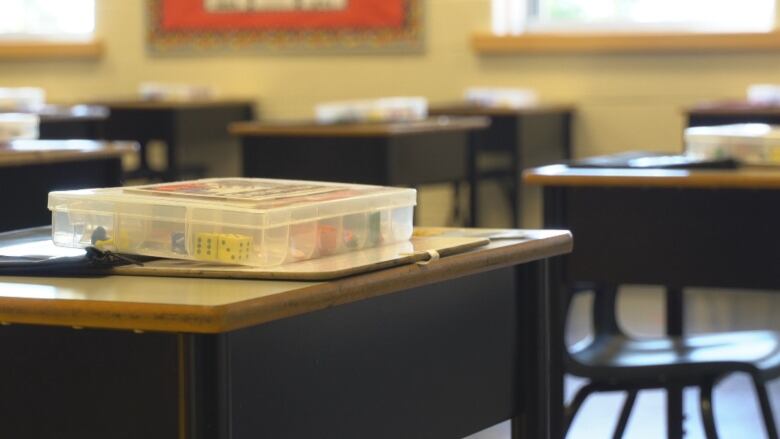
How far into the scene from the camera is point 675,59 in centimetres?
575

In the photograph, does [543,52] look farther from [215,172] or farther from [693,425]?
[693,425]

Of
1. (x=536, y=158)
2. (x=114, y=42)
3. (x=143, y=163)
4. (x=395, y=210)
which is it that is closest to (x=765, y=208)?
(x=395, y=210)

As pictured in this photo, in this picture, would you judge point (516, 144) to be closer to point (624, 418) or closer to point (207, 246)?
point (624, 418)

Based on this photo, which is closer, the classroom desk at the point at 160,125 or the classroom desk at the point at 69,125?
the classroom desk at the point at 69,125

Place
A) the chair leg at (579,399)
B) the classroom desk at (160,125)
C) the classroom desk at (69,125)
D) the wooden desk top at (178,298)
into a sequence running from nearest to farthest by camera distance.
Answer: the wooden desk top at (178,298)
the chair leg at (579,399)
the classroom desk at (69,125)
the classroom desk at (160,125)

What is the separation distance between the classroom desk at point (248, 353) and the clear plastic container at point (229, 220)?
57mm

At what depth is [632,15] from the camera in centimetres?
595

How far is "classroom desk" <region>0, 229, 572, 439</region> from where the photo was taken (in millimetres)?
1103

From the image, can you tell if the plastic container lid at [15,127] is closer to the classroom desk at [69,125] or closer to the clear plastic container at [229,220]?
the classroom desk at [69,125]

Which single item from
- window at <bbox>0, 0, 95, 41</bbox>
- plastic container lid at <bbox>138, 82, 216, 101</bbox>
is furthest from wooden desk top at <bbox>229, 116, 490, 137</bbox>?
window at <bbox>0, 0, 95, 41</bbox>

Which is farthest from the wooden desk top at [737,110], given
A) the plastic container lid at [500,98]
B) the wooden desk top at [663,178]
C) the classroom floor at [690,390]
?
the wooden desk top at [663,178]

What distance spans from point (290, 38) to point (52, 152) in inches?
143

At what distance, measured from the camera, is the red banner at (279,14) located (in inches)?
250

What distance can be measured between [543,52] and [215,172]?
5.79 ft
